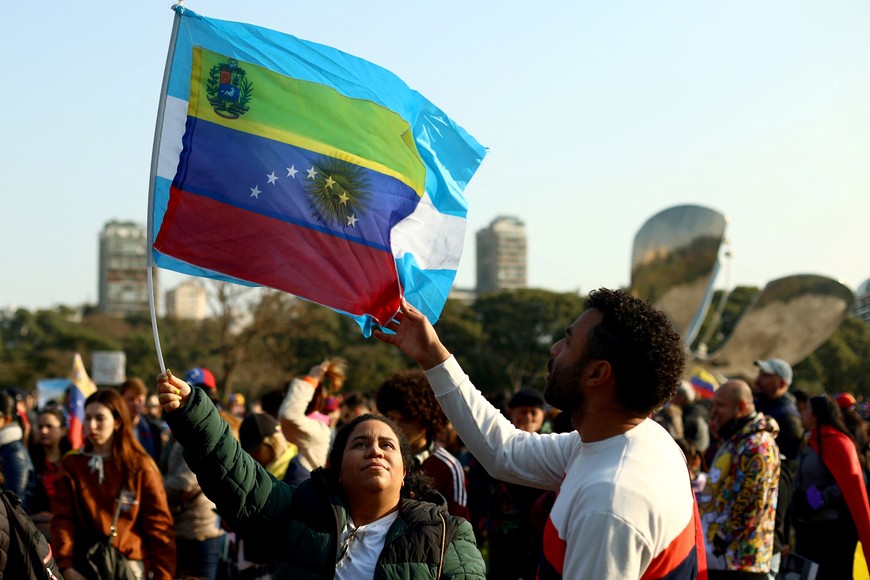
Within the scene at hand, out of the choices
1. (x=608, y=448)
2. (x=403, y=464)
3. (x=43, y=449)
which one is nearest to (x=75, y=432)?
(x=43, y=449)

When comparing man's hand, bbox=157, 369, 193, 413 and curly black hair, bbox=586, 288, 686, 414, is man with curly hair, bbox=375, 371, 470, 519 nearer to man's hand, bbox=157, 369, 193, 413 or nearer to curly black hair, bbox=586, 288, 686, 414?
man's hand, bbox=157, 369, 193, 413

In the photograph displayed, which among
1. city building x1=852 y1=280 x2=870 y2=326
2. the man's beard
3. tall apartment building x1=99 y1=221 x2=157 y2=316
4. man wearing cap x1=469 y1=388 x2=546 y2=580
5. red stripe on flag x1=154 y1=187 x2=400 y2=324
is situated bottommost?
man wearing cap x1=469 y1=388 x2=546 y2=580

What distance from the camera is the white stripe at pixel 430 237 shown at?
4.19 m

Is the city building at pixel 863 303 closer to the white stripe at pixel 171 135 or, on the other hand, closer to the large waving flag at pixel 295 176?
the large waving flag at pixel 295 176

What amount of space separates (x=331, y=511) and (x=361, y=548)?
16cm

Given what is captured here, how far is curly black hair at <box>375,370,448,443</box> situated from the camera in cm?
525

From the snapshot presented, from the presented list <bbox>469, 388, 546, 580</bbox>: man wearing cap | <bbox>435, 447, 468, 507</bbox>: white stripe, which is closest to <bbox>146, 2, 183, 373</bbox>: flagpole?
<bbox>435, 447, 468, 507</bbox>: white stripe

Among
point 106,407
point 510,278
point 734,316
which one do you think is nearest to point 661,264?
point 734,316

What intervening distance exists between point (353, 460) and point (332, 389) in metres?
3.60

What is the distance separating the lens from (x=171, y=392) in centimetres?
306

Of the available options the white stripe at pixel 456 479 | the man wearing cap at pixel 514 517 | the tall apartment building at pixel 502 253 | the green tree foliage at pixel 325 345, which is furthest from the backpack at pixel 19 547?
the tall apartment building at pixel 502 253

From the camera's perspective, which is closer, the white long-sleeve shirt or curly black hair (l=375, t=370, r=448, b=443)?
the white long-sleeve shirt

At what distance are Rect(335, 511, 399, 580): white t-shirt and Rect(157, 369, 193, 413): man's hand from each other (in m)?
0.69

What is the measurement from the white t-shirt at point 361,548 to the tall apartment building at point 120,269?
164 meters
